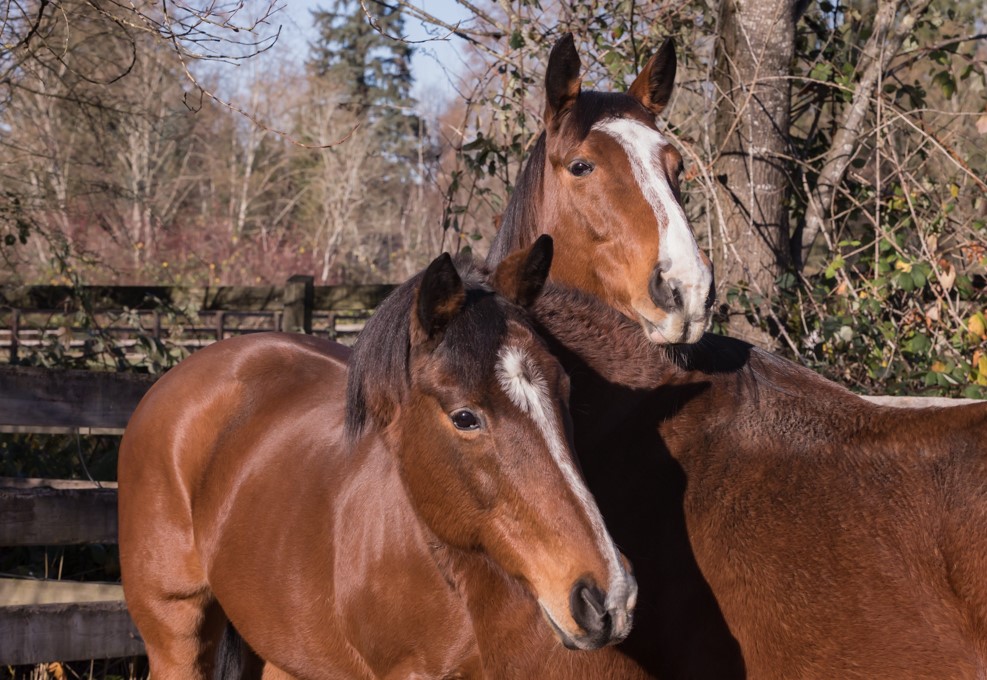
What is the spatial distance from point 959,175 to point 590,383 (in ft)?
14.7

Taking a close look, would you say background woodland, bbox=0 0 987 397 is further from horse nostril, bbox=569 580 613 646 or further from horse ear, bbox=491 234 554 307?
horse nostril, bbox=569 580 613 646

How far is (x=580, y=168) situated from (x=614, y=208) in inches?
9.2

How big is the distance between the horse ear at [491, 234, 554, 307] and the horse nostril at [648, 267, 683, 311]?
0.45 meters

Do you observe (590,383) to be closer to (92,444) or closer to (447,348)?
→ (447,348)

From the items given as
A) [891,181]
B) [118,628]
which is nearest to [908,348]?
[891,181]

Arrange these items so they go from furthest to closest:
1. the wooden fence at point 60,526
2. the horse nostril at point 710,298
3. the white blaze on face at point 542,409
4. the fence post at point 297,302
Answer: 1. the fence post at point 297,302
2. the wooden fence at point 60,526
3. the horse nostril at point 710,298
4. the white blaze on face at point 542,409

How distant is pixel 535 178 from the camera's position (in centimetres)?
353

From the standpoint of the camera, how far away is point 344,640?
2.88 meters

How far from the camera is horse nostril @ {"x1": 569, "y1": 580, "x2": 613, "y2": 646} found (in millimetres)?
1979

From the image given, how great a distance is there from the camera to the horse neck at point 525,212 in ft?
11.5

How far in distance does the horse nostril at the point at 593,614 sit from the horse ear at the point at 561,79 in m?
2.04

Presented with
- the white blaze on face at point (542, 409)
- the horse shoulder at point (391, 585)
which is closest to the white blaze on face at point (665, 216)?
the white blaze on face at point (542, 409)

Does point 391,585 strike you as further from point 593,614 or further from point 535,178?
point 535,178

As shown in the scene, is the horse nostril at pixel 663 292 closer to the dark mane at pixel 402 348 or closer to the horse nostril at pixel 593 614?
the dark mane at pixel 402 348
